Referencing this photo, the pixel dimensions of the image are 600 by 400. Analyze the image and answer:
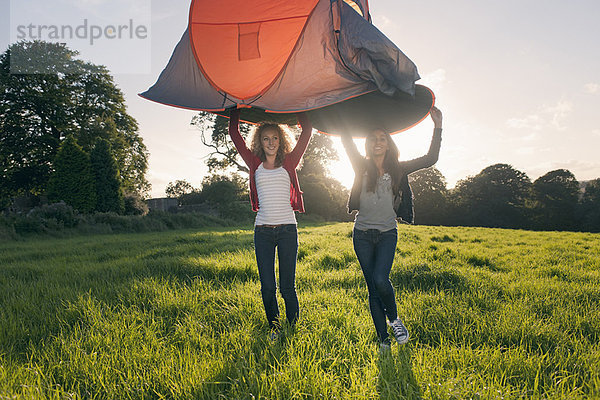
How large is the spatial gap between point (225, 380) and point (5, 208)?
72.9 ft

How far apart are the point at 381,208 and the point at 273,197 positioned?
3.25ft

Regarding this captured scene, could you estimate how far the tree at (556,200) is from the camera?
34.6m

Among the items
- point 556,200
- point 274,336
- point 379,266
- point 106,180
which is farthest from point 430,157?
point 556,200

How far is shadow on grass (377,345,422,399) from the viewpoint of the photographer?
1.90 m

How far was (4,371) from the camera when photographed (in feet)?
6.92

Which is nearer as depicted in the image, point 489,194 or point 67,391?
point 67,391

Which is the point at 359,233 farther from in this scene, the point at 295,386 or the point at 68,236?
the point at 68,236

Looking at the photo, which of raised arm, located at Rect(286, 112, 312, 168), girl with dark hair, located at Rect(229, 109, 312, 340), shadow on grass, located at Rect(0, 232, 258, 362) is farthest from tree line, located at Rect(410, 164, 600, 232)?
girl with dark hair, located at Rect(229, 109, 312, 340)

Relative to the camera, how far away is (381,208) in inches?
110

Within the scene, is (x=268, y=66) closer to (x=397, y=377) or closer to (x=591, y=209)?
(x=397, y=377)

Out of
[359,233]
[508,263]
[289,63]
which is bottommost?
[508,263]

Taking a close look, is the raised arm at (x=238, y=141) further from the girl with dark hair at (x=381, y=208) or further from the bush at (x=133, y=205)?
the bush at (x=133, y=205)

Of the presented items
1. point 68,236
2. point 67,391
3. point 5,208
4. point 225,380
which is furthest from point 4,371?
point 5,208

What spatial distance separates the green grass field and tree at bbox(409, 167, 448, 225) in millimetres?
35133
